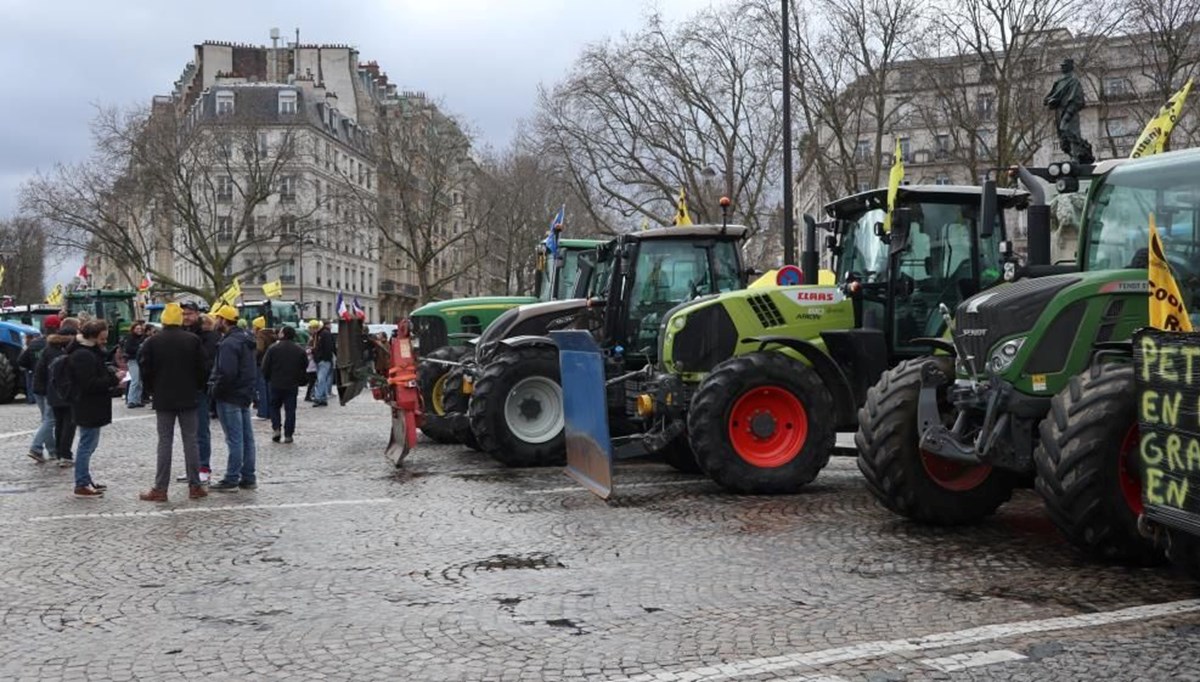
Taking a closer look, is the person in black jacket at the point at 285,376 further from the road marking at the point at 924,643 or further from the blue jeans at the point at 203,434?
the road marking at the point at 924,643

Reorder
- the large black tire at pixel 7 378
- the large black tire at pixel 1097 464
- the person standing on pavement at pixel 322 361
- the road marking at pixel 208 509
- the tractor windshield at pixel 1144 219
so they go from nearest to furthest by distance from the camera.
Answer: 1. the large black tire at pixel 1097 464
2. the tractor windshield at pixel 1144 219
3. the road marking at pixel 208 509
4. the person standing on pavement at pixel 322 361
5. the large black tire at pixel 7 378

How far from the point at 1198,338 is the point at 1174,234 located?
1719 millimetres

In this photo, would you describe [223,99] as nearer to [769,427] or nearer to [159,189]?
[159,189]

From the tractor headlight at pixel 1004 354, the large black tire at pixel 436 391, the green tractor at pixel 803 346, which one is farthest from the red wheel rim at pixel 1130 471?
the large black tire at pixel 436 391

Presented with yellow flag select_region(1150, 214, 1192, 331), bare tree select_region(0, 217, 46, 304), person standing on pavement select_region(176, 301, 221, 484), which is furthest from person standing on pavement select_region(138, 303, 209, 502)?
bare tree select_region(0, 217, 46, 304)

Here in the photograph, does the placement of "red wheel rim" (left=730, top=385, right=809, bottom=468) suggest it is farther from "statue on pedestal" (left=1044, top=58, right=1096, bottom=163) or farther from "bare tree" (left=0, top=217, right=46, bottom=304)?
"bare tree" (left=0, top=217, right=46, bottom=304)

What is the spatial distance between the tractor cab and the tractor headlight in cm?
336

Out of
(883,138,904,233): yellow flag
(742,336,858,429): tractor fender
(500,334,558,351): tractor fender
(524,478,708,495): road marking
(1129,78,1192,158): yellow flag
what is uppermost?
(1129,78,1192,158): yellow flag

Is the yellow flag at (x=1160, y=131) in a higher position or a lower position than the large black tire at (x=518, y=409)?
higher

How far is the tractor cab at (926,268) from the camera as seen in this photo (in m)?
11.0

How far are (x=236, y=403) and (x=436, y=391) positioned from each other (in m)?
4.50

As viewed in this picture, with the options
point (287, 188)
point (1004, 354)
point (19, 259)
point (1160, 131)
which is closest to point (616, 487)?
point (1004, 354)

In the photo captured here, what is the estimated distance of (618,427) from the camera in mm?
11992

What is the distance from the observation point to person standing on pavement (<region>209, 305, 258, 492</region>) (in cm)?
1163
